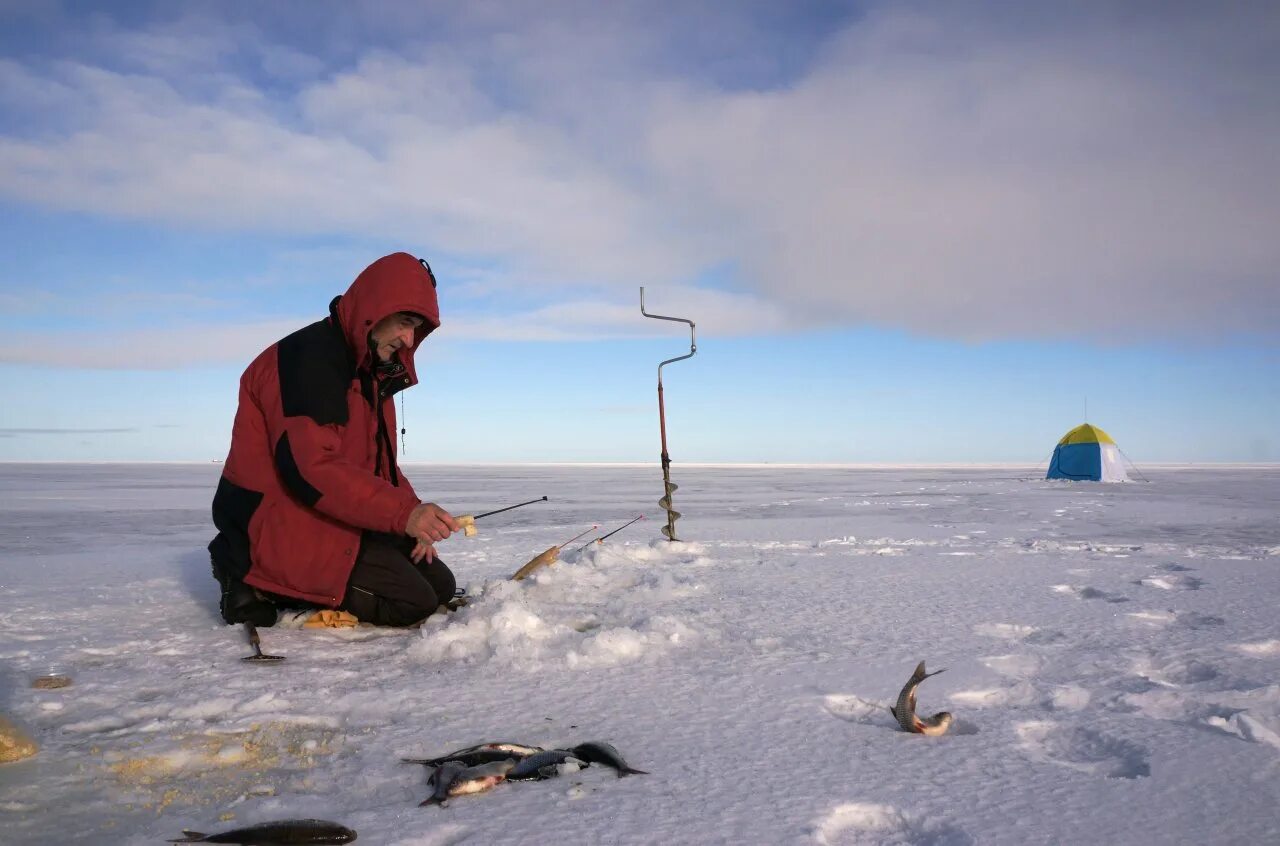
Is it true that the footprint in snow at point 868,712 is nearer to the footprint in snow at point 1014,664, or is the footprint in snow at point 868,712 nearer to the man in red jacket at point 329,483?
the footprint in snow at point 1014,664

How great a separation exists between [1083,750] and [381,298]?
271 centimetres

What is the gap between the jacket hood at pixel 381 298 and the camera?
3018 mm

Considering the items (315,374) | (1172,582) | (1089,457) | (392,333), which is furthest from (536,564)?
(1089,457)

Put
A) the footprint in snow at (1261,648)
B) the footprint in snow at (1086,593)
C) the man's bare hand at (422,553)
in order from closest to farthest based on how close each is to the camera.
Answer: the footprint in snow at (1261,648), the man's bare hand at (422,553), the footprint in snow at (1086,593)

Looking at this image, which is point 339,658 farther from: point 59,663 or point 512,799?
point 512,799

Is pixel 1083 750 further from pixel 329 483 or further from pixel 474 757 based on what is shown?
pixel 329 483

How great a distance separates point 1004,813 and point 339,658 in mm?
2186

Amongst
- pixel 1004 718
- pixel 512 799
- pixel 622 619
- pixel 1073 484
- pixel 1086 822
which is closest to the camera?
pixel 1086 822

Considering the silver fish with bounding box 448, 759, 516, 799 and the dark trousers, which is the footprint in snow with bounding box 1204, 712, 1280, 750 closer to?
the silver fish with bounding box 448, 759, 516, 799

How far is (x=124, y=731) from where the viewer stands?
2.00 meters

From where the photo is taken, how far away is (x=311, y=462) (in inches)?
111

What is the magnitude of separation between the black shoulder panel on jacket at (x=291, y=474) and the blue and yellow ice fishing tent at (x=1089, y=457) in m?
20.3

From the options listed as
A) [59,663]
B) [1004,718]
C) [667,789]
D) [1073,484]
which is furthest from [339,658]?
[1073,484]

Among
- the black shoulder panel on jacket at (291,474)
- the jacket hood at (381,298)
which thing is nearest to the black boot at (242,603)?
the black shoulder panel on jacket at (291,474)
